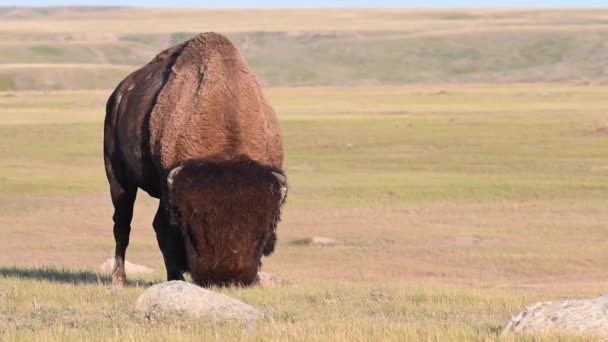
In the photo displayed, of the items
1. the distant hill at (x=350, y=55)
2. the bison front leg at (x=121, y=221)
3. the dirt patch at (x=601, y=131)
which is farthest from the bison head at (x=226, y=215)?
the distant hill at (x=350, y=55)

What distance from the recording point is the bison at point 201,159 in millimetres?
10555

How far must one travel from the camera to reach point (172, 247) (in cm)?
1149

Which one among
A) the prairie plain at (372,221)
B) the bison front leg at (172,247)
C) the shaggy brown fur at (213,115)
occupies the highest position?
the shaggy brown fur at (213,115)

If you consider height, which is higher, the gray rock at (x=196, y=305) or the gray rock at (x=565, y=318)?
the gray rock at (x=565, y=318)

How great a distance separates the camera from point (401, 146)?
43.8 meters

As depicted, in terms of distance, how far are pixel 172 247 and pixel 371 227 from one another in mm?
14929

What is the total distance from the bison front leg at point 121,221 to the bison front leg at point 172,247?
118cm

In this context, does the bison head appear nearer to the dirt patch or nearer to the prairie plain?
the prairie plain

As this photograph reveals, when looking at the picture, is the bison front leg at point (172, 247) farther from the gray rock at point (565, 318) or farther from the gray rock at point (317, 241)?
the gray rock at point (317, 241)

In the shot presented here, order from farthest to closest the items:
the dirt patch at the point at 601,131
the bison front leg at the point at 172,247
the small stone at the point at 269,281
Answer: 1. the dirt patch at the point at 601,131
2. the small stone at the point at 269,281
3. the bison front leg at the point at 172,247

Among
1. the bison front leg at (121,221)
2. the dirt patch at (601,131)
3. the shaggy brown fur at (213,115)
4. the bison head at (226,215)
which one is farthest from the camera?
the dirt patch at (601,131)

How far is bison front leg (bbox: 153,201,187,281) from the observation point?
37.1 ft

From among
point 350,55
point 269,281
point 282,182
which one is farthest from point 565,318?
point 350,55

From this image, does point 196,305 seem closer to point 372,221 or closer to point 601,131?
point 372,221
